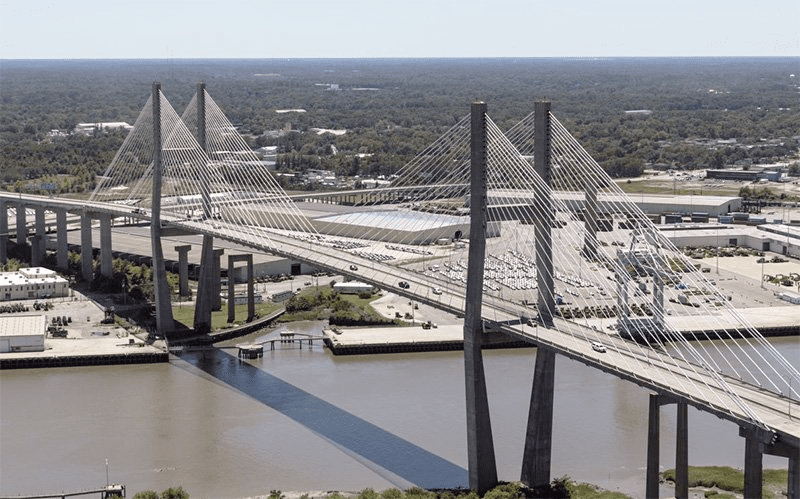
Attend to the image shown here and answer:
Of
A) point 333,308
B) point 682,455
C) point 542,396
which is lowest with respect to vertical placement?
point 333,308

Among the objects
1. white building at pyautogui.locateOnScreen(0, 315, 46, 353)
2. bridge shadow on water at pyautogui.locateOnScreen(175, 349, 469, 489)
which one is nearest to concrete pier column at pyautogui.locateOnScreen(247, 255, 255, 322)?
bridge shadow on water at pyautogui.locateOnScreen(175, 349, 469, 489)

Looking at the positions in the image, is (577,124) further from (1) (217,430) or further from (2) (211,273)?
(1) (217,430)

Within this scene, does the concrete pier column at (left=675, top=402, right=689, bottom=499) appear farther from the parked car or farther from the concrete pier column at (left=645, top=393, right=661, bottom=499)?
the parked car

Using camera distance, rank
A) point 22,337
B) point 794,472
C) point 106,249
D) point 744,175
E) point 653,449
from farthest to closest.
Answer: point 744,175 → point 106,249 → point 22,337 → point 653,449 → point 794,472

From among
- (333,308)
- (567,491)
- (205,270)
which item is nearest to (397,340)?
(333,308)

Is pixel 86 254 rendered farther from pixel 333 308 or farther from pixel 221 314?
pixel 333 308

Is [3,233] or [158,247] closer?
[158,247]

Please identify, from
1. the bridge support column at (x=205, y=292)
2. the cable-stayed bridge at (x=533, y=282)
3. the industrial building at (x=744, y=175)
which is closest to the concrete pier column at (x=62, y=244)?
the cable-stayed bridge at (x=533, y=282)
